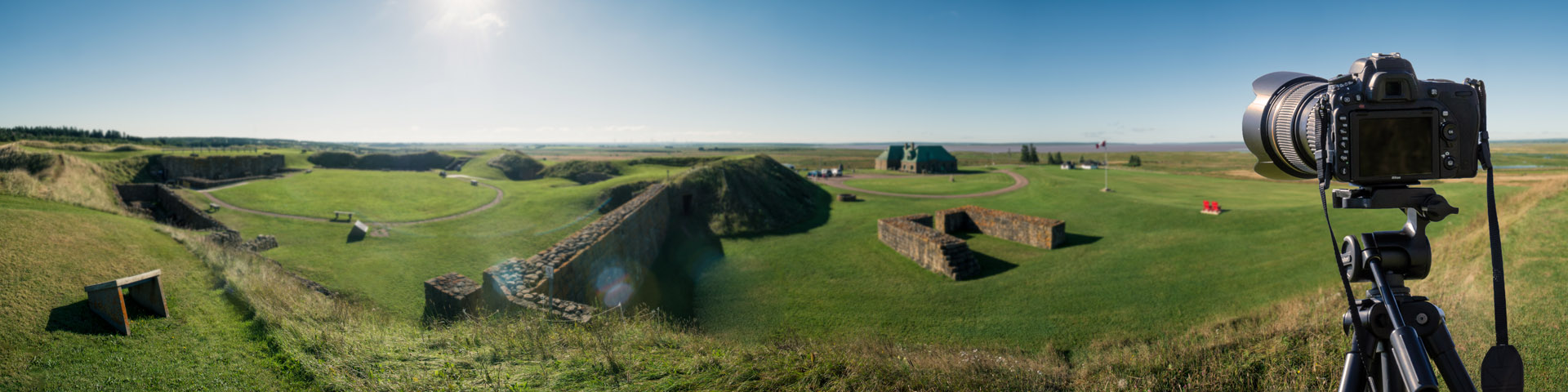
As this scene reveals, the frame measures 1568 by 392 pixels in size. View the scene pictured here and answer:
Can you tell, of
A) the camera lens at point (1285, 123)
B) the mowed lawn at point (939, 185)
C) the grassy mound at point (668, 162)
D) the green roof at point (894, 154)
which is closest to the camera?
the camera lens at point (1285, 123)

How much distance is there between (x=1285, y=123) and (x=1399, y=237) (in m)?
0.68

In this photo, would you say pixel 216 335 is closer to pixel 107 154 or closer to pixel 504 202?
pixel 504 202

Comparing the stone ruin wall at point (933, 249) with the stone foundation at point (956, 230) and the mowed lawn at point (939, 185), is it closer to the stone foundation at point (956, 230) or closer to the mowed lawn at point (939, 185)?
the stone foundation at point (956, 230)

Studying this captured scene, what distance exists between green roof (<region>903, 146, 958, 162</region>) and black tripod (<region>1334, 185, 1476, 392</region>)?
54692 millimetres

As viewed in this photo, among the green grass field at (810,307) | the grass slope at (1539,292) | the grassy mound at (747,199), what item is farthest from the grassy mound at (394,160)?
the grass slope at (1539,292)

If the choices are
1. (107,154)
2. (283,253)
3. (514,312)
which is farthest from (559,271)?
(107,154)

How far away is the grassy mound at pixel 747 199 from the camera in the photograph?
21.9 metres

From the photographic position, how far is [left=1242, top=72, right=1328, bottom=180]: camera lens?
2.35 metres

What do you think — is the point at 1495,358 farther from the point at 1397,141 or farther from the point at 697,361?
the point at 697,361

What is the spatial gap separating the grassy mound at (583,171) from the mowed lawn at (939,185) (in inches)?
760

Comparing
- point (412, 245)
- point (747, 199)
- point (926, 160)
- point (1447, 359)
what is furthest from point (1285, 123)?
point (926, 160)

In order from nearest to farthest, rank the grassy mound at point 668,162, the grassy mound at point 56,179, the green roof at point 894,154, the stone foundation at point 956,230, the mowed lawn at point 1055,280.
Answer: the mowed lawn at point 1055,280 → the grassy mound at point 56,179 → the stone foundation at point 956,230 → the grassy mound at point 668,162 → the green roof at point 894,154

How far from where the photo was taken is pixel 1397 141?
2.16 meters

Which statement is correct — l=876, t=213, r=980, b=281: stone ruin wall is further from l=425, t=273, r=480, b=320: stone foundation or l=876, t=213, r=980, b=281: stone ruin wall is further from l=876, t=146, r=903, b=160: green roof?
l=876, t=146, r=903, b=160: green roof
